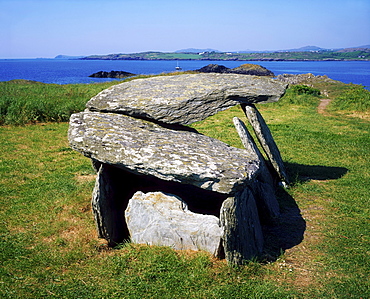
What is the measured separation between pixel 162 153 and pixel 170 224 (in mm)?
1253

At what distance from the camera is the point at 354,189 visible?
347 inches

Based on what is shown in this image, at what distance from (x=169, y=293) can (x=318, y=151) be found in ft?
30.5

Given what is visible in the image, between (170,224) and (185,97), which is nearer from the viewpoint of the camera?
(170,224)

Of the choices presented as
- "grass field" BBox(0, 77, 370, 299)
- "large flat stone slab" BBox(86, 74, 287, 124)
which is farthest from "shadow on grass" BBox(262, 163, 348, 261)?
"large flat stone slab" BBox(86, 74, 287, 124)

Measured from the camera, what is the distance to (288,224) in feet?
23.0

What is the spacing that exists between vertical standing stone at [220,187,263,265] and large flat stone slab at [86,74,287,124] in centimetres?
232

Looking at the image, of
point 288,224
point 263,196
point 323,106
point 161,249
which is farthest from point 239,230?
point 323,106

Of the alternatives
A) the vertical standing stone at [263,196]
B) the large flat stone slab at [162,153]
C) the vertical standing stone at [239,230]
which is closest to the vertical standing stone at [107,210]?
the large flat stone slab at [162,153]

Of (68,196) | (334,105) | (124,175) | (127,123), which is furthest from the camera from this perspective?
(334,105)

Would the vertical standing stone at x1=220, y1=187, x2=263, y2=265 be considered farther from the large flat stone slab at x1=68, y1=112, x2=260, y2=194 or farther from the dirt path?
the dirt path

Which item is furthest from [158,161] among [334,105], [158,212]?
[334,105]

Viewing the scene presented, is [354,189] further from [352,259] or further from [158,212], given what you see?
[158,212]

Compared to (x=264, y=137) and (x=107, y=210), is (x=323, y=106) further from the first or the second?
(x=107, y=210)

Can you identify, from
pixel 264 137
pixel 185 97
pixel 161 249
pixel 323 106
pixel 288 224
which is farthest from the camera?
pixel 323 106
